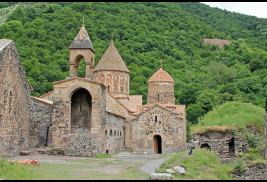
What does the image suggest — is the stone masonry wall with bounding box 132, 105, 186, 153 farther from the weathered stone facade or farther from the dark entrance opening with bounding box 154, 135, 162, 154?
the weathered stone facade

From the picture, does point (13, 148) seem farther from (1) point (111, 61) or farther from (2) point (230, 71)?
(2) point (230, 71)

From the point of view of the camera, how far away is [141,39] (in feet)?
182

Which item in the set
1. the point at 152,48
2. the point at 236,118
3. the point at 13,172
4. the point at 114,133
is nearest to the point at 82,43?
the point at 114,133

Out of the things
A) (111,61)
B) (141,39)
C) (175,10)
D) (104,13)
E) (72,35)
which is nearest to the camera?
(111,61)

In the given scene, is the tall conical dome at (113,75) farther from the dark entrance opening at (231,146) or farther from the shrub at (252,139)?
the shrub at (252,139)

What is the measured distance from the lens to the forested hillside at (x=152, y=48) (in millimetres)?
40656

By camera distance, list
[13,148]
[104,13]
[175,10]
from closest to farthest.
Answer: [13,148] → [104,13] → [175,10]

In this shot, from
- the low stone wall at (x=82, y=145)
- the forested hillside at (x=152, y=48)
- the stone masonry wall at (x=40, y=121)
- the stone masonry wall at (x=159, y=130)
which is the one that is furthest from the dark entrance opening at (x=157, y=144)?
the forested hillside at (x=152, y=48)

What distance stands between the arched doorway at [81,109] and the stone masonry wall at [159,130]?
13.1 feet

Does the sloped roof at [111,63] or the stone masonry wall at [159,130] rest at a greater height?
the sloped roof at [111,63]

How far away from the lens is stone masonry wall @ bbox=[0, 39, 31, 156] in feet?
45.9

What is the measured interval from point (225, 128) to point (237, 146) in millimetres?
1022

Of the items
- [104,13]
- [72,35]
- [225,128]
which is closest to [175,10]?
[104,13]

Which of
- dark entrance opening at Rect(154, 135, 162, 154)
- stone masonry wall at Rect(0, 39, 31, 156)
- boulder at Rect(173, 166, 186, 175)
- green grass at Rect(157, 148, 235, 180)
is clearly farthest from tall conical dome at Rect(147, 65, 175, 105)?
boulder at Rect(173, 166, 186, 175)
